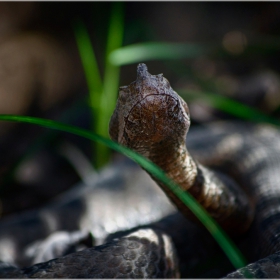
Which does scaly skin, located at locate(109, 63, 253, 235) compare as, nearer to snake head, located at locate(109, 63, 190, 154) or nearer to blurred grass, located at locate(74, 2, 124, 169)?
snake head, located at locate(109, 63, 190, 154)

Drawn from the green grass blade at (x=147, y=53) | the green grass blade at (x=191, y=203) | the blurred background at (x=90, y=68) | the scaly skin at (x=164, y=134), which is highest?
the blurred background at (x=90, y=68)

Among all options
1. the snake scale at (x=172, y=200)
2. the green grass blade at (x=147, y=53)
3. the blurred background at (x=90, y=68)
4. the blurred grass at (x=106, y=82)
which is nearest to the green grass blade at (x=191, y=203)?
the snake scale at (x=172, y=200)

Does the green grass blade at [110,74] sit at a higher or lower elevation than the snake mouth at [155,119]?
higher

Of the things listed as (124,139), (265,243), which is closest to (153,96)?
(124,139)

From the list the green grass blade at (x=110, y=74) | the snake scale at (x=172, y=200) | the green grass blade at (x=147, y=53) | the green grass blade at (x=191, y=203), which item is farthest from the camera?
the green grass blade at (x=110, y=74)

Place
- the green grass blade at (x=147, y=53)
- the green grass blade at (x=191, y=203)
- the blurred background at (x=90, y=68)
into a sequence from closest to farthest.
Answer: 1. the green grass blade at (x=191, y=203)
2. the green grass blade at (x=147, y=53)
3. the blurred background at (x=90, y=68)

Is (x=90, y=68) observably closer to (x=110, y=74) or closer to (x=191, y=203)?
(x=110, y=74)

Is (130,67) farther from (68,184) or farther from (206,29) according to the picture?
(68,184)

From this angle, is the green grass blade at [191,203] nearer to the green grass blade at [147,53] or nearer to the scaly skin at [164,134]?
the scaly skin at [164,134]
